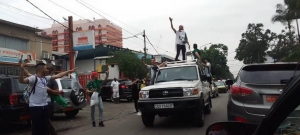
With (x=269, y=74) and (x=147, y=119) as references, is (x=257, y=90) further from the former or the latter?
(x=147, y=119)

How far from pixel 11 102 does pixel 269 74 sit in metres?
6.52

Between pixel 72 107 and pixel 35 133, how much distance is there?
15.8ft

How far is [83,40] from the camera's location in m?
21.9

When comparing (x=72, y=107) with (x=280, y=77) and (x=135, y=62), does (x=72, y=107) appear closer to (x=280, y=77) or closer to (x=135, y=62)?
(x=280, y=77)

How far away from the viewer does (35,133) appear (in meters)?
5.79

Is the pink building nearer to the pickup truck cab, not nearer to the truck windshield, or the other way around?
the truck windshield

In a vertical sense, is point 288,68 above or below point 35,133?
above

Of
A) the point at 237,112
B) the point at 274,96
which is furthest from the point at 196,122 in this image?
the point at 274,96

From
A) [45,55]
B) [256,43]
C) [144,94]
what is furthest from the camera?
[256,43]

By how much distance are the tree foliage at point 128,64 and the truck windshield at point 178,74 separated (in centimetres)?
2006

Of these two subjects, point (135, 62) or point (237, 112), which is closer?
point (237, 112)

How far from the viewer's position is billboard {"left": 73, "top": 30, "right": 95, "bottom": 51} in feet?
69.6

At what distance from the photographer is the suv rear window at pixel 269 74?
526 cm

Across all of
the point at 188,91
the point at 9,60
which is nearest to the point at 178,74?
the point at 188,91
